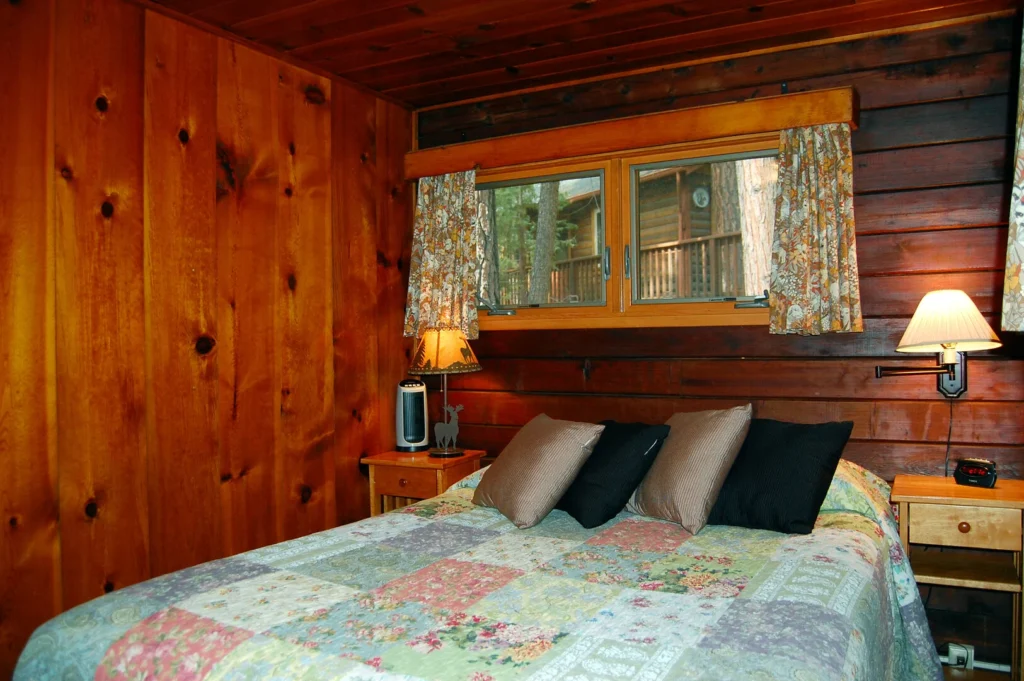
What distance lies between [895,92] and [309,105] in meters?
2.46

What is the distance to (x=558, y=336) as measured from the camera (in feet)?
12.2

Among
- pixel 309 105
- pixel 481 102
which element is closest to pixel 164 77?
pixel 309 105

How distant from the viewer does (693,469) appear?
2553 mm

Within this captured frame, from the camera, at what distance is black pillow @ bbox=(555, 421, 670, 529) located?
259cm

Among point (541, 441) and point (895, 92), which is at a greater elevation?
point (895, 92)

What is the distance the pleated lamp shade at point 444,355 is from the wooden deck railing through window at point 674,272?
49cm

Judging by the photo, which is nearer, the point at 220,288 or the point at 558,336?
the point at 220,288

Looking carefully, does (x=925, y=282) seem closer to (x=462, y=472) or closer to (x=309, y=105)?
(x=462, y=472)

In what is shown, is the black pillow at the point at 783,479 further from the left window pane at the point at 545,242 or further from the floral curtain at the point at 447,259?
the floral curtain at the point at 447,259

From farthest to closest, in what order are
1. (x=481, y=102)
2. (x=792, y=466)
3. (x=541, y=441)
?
(x=481, y=102) → (x=541, y=441) → (x=792, y=466)

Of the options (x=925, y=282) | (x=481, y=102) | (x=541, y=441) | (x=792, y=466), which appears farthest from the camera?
(x=481, y=102)

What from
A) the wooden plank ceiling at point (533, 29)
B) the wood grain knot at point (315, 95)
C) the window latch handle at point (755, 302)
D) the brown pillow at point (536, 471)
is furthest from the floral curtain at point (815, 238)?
the wood grain knot at point (315, 95)

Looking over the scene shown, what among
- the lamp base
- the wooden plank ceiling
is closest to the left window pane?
the wooden plank ceiling

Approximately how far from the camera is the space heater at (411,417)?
382 cm
